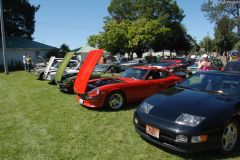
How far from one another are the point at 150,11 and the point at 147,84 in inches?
1777

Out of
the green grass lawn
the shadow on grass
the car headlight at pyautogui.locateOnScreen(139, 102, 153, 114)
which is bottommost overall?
the shadow on grass

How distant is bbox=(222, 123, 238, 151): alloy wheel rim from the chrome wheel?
4079 millimetres

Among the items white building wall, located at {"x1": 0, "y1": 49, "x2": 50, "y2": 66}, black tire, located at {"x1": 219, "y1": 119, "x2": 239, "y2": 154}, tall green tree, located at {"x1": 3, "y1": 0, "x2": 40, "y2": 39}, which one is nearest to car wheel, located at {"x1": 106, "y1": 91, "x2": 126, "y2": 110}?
black tire, located at {"x1": 219, "y1": 119, "x2": 239, "y2": 154}

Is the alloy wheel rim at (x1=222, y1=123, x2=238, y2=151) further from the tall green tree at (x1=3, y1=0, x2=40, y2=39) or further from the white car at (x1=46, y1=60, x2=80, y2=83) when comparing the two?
the tall green tree at (x1=3, y1=0, x2=40, y2=39)

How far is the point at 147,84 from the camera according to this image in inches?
359

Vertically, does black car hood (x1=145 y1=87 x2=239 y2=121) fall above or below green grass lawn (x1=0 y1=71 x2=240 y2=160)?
above

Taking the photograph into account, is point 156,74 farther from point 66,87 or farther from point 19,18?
point 19,18

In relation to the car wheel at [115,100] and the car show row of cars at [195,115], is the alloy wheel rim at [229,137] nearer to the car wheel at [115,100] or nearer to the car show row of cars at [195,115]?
the car show row of cars at [195,115]

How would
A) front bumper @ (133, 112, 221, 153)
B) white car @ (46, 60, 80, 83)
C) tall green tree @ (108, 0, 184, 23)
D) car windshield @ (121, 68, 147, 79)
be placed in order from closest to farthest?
front bumper @ (133, 112, 221, 153) < car windshield @ (121, 68, 147, 79) < white car @ (46, 60, 80, 83) < tall green tree @ (108, 0, 184, 23)

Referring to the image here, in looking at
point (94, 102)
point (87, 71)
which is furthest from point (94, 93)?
point (87, 71)

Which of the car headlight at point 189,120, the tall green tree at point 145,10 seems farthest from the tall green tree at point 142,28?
the car headlight at point 189,120

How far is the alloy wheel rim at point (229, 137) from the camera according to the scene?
194 inches

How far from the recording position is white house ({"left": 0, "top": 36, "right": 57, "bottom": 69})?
32594mm

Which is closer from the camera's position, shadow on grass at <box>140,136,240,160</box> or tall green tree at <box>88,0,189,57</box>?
shadow on grass at <box>140,136,240,160</box>
